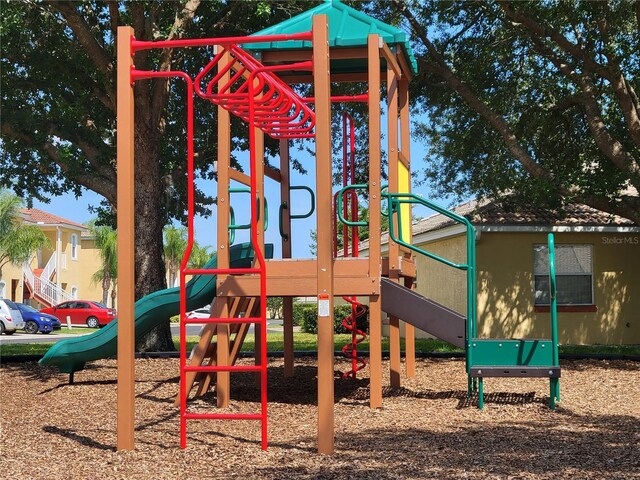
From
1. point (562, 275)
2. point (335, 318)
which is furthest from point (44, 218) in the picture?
point (562, 275)

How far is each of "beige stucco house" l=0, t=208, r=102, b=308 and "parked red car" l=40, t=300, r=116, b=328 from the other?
473cm

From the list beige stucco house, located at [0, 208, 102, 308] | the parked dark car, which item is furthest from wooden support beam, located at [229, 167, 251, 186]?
beige stucco house, located at [0, 208, 102, 308]

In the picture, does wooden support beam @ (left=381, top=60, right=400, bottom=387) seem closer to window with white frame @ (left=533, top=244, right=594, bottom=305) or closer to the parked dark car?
window with white frame @ (left=533, top=244, right=594, bottom=305)

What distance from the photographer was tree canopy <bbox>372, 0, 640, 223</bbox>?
13938 millimetres

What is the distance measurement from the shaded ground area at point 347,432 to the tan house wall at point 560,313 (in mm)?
7349

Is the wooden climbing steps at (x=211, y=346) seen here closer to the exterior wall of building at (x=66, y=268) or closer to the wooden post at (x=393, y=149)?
the wooden post at (x=393, y=149)

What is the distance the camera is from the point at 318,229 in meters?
6.61

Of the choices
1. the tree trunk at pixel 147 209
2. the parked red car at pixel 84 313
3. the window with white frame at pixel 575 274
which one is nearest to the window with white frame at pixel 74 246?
the parked red car at pixel 84 313

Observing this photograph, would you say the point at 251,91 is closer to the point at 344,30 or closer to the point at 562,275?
the point at 344,30

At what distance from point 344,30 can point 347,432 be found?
15.4ft

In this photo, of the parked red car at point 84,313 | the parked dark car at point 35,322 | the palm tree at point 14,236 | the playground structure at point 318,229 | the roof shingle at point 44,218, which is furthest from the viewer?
the roof shingle at point 44,218

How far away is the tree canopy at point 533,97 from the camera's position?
1394 centimetres

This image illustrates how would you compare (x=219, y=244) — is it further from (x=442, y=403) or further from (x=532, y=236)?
(x=532, y=236)

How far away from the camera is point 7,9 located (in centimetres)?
1321
